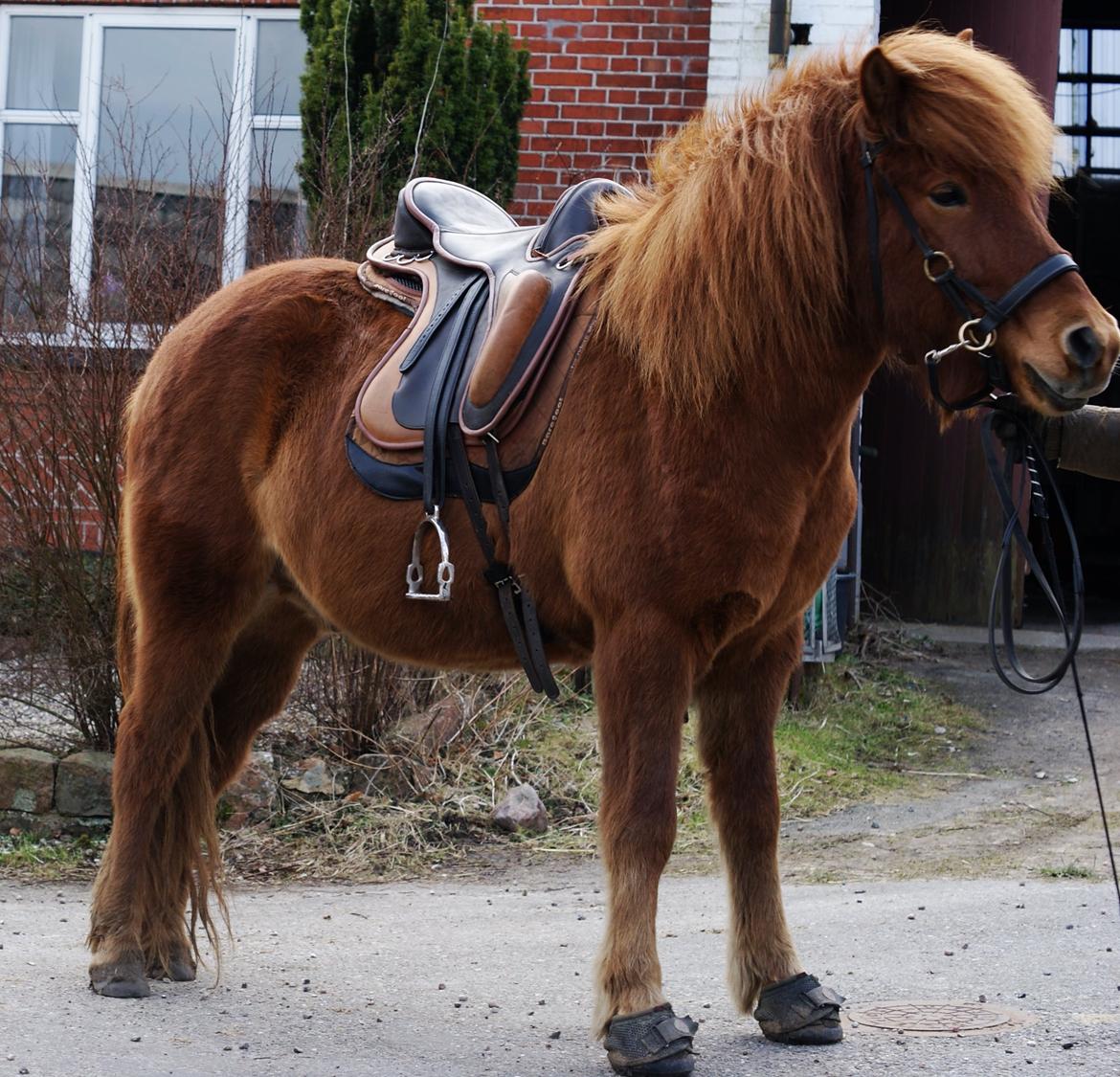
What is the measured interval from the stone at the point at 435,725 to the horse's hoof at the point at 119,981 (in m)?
2.28

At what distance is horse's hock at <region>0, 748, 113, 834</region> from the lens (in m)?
5.64

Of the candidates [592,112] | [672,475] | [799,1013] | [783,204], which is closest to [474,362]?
[672,475]

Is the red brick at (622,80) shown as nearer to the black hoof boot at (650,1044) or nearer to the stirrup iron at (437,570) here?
the stirrup iron at (437,570)

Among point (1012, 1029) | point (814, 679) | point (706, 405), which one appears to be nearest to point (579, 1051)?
point (1012, 1029)

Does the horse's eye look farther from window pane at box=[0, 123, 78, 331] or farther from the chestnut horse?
window pane at box=[0, 123, 78, 331]

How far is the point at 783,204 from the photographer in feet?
10.4

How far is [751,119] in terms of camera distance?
333cm

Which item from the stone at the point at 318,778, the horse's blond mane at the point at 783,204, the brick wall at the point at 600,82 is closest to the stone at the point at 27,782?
the stone at the point at 318,778

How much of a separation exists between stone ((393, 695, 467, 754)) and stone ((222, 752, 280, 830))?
59 centimetres

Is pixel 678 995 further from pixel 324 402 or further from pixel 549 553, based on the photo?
pixel 324 402

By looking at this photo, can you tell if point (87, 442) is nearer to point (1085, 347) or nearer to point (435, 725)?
point (435, 725)

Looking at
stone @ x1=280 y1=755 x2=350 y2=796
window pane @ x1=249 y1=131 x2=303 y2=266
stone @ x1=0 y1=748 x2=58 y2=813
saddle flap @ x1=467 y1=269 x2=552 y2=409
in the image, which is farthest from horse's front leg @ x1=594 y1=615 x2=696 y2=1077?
window pane @ x1=249 y1=131 x2=303 y2=266

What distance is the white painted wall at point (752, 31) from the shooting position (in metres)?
7.95

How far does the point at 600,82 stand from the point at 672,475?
602cm
